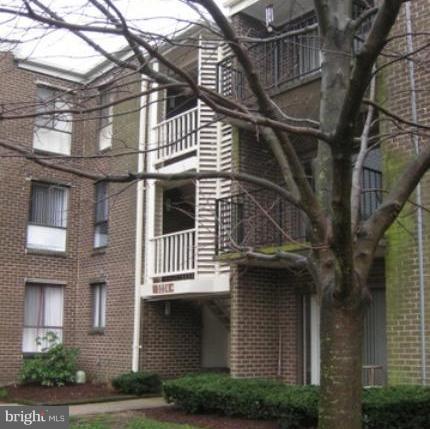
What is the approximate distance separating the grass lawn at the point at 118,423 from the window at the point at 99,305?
657 centimetres

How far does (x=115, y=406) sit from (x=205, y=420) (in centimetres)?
329

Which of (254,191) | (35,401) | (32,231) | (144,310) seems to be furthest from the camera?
(32,231)

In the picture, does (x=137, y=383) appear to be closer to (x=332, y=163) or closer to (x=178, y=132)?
(x=178, y=132)

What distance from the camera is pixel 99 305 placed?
19328mm

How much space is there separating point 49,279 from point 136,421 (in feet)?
29.2

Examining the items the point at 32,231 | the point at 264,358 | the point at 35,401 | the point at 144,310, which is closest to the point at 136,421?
the point at 264,358

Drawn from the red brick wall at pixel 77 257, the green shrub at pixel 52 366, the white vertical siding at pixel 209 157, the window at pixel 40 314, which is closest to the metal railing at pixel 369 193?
the white vertical siding at pixel 209 157

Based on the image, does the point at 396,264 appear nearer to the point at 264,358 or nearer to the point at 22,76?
the point at 264,358

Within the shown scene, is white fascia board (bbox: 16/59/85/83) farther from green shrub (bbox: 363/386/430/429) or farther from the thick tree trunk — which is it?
the thick tree trunk

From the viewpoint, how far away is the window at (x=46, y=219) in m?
19.6

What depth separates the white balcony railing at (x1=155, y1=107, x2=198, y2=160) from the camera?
52.3ft

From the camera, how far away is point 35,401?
14961 millimetres

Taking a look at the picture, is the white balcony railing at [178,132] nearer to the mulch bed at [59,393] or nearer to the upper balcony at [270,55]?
the upper balcony at [270,55]

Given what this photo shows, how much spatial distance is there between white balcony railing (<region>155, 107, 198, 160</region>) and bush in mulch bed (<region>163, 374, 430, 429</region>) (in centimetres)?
564
